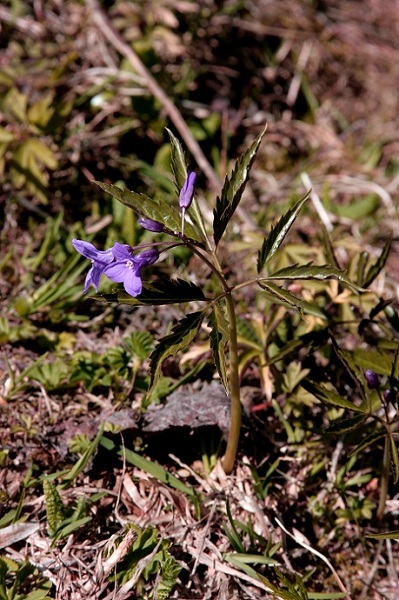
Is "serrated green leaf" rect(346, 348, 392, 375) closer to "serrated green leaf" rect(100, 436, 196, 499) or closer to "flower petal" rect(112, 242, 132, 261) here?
"serrated green leaf" rect(100, 436, 196, 499)

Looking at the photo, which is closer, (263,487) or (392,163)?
(263,487)

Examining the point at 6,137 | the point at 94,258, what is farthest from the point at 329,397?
the point at 6,137

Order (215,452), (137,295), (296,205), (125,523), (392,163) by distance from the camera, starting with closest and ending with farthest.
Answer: (137,295), (296,205), (125,523), (215,452), (392,163)

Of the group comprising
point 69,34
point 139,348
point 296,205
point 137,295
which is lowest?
point 139,348

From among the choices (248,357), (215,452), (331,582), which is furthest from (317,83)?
(331,582)

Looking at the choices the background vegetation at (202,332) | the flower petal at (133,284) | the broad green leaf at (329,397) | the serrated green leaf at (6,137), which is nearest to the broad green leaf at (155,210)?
the flower petal at (133,284)

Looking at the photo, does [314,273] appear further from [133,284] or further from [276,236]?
[133,284]

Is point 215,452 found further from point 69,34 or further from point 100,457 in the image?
point 69,34
